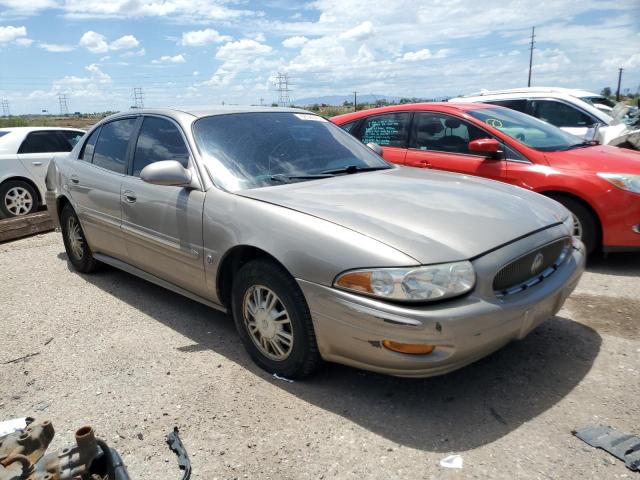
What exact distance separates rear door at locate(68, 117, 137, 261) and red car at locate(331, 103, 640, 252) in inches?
85.1

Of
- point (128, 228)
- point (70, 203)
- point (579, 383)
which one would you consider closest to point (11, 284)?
point (70, 203)

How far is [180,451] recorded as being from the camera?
2.50 metres

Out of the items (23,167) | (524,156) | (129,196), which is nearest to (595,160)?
(524,156)

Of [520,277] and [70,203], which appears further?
[70,203]

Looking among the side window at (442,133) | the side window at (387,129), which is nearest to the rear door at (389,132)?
the side window at (387,129)

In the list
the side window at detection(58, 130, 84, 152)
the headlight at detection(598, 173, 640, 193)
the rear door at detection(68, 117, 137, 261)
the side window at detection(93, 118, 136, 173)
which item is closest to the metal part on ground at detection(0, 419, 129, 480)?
the rear door at detection(68, 117, 137, 261)

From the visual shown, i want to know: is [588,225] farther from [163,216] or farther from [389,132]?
[163,216]

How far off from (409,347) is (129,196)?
2584 millimetres

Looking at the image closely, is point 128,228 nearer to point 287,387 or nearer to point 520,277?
point 287,387

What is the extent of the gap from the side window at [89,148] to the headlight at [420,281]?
3.43 m

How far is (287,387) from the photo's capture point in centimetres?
302

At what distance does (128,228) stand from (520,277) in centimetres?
288

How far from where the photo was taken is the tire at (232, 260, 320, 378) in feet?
9.26

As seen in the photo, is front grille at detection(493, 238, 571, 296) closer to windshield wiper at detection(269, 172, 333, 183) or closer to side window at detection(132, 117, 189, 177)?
windshield wiper at detection(269, 172, 333, 183)
